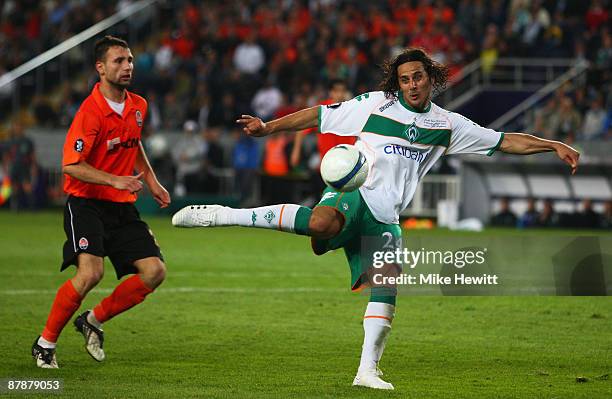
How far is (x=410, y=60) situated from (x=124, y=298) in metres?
2.61

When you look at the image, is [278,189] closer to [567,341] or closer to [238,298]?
[238,298]

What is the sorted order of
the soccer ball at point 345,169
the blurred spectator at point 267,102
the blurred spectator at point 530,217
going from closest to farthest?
the soccer ball at point 345,169
the blurred spectator at point 530,217
the blurred spectator at point 267,102

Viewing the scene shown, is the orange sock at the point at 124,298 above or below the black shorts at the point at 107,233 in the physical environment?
below

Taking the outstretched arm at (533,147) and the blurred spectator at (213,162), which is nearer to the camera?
the outstretched arm at (533,147)

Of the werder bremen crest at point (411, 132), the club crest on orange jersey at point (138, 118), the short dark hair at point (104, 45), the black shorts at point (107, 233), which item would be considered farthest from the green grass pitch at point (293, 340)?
the short dark hair at point (104, 45)

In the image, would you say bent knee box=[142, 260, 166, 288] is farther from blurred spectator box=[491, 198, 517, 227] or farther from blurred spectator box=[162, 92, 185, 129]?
blurred spectator box=[162, 92, 185, 129]

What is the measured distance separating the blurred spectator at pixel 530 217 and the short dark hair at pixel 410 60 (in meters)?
13.7

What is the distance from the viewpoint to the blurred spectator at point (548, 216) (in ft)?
69.3

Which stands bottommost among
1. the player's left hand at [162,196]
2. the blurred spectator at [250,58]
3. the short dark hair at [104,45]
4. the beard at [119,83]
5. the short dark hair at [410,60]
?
the player's left hand at [162,196]

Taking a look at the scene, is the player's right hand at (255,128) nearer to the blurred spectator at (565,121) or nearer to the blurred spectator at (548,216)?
the blurred spectator at (548,216)

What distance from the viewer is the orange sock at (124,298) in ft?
27.2

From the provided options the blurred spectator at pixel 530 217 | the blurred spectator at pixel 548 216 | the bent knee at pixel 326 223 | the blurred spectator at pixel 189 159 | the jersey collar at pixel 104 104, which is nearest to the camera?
the bent knee at pixel 326 223

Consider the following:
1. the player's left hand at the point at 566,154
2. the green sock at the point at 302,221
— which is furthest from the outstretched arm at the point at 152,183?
the player's left hand at the point at 566,154

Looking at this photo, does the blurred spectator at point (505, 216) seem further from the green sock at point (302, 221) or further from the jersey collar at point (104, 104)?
the green sock at point (302, 221)
